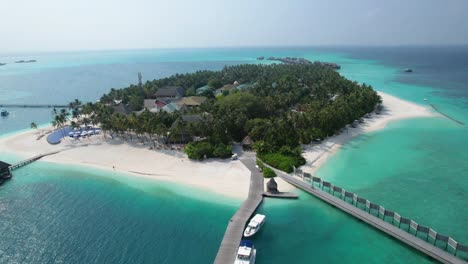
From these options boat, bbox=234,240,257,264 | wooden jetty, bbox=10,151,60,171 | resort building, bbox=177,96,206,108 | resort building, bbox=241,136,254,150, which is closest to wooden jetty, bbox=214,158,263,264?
boat, bbox=234,240,257,264

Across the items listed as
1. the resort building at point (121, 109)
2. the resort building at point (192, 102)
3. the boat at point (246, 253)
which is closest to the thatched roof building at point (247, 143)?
the boat at point (246, 253)

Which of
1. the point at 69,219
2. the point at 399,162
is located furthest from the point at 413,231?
the point at 69,219

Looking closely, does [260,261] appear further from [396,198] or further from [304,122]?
[304,122]

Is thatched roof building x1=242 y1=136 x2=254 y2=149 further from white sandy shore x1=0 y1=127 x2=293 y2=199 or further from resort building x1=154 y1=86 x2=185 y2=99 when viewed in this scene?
resort building x1=154 y1=86 x2=185 y2=99

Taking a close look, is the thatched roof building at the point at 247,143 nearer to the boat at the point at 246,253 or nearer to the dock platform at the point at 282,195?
the dock platform at the point at 282,195

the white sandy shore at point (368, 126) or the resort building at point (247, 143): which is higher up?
the resort building at point (247, 143)

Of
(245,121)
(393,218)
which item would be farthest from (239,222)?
(245,121)
